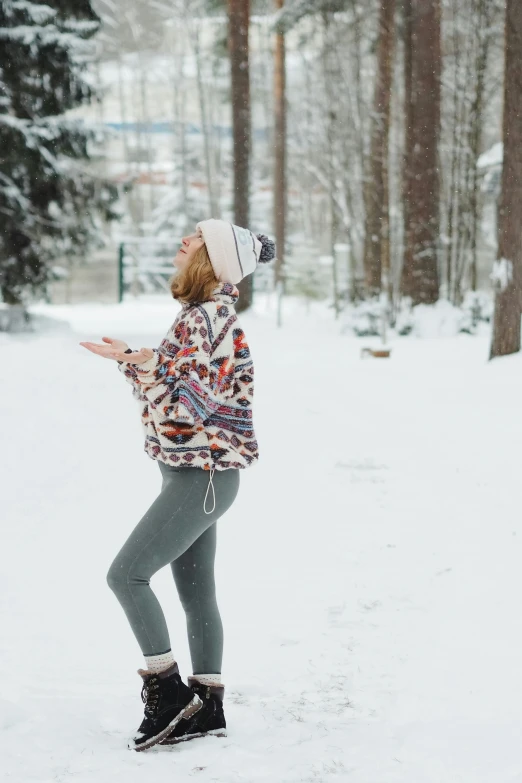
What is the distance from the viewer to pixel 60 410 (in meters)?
9.96

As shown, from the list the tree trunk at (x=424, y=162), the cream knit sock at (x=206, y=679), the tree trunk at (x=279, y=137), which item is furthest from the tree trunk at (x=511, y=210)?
the tree trunk at (x=279, y=137)

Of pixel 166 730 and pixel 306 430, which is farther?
pixel 306 430

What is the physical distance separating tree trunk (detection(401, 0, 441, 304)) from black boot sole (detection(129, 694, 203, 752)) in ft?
53.3

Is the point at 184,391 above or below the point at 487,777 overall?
above

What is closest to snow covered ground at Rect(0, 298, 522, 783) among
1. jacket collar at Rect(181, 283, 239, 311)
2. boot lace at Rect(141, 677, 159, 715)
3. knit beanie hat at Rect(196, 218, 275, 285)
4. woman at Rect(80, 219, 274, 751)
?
boot lace at Rect(141, 677, 159, 715)

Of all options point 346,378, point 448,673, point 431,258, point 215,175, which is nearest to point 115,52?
point 215,175

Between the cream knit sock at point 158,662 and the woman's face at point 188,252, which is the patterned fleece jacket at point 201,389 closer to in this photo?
the woman's face at point 188,252

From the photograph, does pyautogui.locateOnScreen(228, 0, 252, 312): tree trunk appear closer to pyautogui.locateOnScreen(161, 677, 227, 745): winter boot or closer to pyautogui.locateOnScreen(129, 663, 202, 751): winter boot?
pyautogui.locateOnScreen(161, 677, 227, 745): winter boot

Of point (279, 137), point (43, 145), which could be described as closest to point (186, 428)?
point (43, 145)

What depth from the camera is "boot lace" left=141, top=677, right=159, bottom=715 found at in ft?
12.4

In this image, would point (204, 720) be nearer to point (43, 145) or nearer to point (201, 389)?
point (201, 389)

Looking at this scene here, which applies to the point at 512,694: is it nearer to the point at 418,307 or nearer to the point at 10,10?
the point at 10,10

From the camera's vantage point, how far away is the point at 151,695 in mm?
3791

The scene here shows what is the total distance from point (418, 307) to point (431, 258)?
0.97 metres
